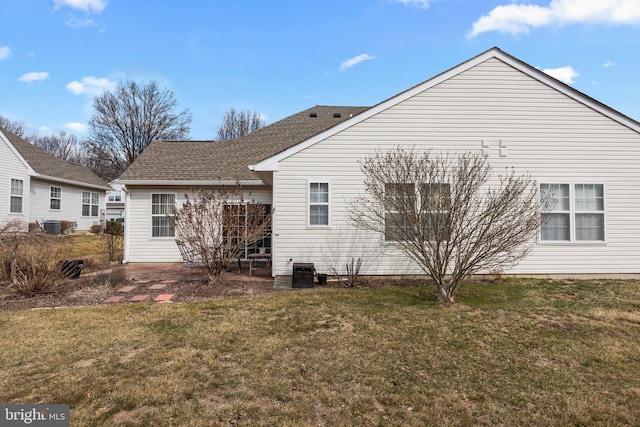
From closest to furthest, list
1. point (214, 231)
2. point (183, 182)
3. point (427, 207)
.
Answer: point (427, 207), point (214, 231), point (183, 182)

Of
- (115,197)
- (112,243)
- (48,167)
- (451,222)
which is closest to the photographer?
(451,222)

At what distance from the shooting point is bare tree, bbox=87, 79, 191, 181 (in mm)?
35656

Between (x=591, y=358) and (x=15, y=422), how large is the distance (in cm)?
623

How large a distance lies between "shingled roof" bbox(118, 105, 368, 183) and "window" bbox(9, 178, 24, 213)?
33.5ft

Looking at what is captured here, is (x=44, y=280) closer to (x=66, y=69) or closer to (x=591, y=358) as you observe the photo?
(x=591, y=358)

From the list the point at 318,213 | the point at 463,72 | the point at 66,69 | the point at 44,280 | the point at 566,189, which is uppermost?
the point at 66,69

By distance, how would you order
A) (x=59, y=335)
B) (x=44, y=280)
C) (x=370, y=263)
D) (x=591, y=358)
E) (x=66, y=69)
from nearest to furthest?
(x=591, y=358) → (x=59, y=335) → (x=44, y=280) → (x=370, y=263) → (x=66, y=69)

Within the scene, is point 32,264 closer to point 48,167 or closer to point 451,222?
point 451,222

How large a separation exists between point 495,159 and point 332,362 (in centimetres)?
734

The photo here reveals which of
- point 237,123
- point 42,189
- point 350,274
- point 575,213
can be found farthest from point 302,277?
point 237,123

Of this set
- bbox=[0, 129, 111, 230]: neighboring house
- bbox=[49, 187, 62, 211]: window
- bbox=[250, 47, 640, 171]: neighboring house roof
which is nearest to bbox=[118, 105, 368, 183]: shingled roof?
bbox=[250, 47, 640, 171]: neighboring house roof

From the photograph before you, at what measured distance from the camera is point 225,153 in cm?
1325

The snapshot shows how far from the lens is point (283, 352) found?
4.18 meters

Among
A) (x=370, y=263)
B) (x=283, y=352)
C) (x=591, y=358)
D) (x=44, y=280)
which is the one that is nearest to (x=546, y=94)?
(x=370, y=263)
